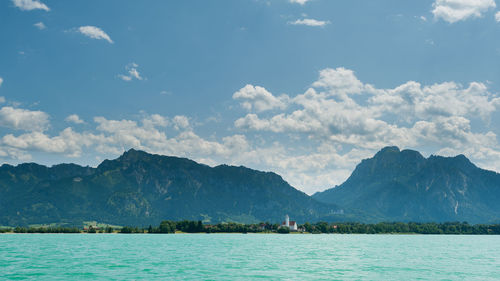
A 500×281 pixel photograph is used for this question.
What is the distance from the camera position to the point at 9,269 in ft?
271

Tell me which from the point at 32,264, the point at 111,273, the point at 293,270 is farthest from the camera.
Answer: the point at 32,264

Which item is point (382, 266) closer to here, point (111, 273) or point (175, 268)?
point (175, 268)

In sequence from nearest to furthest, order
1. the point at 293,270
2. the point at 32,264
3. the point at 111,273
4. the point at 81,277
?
the point at 81,277 < the point at 111,273 < the point at 293,270 < the point at 32,264

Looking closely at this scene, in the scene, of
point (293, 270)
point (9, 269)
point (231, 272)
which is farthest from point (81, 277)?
point (293, 270)

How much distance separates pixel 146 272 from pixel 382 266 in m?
46.9

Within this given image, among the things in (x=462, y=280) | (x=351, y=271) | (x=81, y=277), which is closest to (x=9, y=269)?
(x=81, y=277)

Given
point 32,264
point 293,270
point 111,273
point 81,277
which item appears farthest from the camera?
point 32,264

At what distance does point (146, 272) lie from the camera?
266 ft

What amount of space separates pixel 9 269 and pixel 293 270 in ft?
162

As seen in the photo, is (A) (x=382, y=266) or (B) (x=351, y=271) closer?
(B) (x=351, y=271)

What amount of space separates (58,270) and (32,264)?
43.8 feet

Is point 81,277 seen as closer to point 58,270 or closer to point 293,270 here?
point 58,270

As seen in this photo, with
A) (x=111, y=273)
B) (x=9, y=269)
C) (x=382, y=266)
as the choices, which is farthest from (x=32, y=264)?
(x=382, y=266)

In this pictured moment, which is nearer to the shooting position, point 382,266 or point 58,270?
point 58,270
